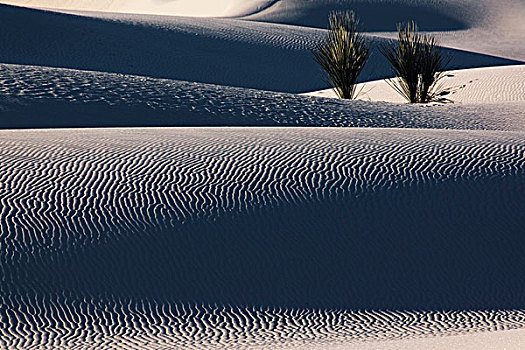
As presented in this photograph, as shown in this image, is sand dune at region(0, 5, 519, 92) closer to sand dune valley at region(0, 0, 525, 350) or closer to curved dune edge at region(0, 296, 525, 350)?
sand dune valley at region(0, 0, 525, 350)

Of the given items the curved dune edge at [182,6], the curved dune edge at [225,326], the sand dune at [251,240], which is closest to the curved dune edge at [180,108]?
the sand dune at [251,240]

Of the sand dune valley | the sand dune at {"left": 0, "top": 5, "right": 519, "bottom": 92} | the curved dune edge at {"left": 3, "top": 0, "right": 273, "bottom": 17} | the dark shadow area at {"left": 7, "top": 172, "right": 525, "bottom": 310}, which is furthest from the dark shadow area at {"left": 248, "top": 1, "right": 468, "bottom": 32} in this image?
the dark shadow area at {"left": 7, "top": 172, "right": 525, "bottom": 310}

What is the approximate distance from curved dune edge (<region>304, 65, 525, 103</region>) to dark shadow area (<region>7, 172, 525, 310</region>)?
6.80 meters

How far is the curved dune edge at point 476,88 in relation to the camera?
1078 centimetres

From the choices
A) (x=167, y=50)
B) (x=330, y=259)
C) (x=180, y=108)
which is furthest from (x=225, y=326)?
(x=167, y=50)

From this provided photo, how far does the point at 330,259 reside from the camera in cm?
376

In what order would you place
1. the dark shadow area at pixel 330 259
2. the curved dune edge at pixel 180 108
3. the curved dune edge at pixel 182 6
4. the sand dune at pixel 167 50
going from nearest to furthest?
the dark shadow area at pixel 330 259
the curved dune edge at pixel 180 108
the sand dune at pixel 167 50
the curved dune edge at pixel 182 6

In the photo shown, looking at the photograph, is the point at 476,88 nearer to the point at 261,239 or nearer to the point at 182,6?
the point at 261,239

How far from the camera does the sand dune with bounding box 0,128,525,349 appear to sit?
130 inches

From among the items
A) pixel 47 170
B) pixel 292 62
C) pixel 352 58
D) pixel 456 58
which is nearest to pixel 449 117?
pixel 352 58

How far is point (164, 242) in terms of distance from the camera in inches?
144

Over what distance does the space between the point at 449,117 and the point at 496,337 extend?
4.80 m

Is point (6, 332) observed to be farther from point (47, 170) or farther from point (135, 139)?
point (135, 139)

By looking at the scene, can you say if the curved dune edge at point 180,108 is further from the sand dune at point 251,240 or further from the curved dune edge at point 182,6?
the curved dune edge at point 182,6
